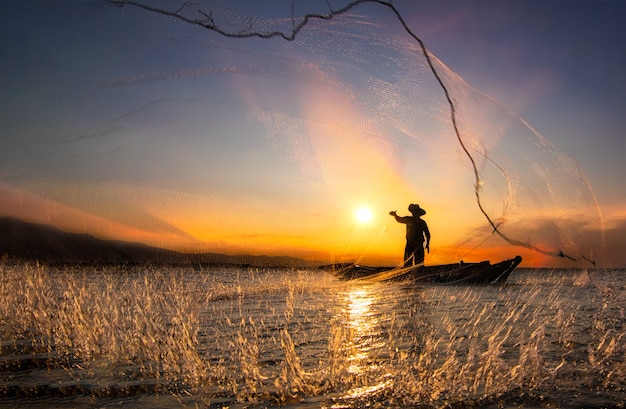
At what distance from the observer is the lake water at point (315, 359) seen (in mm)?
4816

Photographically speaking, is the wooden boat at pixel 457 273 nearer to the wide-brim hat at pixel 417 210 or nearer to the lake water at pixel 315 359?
the wide-brim hat at pixel 417 210

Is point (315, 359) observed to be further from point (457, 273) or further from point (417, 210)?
point (457, 273)

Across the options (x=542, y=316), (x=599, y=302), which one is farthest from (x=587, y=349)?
(x=599, y=302)

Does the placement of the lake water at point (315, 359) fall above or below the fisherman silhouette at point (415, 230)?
below

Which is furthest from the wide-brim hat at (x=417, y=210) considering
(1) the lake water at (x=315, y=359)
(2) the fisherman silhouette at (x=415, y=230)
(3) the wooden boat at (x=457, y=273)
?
(1) the lake water at (x=315, y=359)

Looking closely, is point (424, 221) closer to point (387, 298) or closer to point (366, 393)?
point (387, 298)

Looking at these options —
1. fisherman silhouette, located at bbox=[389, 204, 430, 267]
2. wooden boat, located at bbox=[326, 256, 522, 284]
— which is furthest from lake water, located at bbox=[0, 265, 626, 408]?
wooden boat, located at bbox=[326, 256, 522, 284]

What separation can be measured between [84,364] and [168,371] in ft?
4.43

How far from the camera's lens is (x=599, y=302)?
1463cm

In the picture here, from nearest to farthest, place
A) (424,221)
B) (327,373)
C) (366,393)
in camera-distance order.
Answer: (366,393) < (327,373) < (424,221)

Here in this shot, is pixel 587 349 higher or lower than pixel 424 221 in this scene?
lower

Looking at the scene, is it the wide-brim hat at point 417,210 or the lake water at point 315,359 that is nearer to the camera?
the lake water at point 315,359

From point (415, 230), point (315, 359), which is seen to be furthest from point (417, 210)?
point (315, 359)

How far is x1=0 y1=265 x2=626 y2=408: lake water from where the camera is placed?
190 inches
